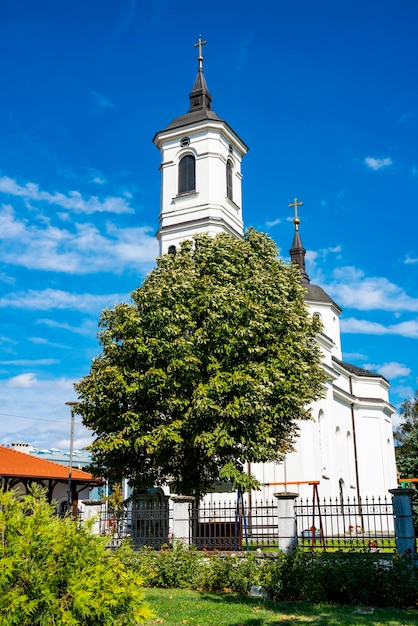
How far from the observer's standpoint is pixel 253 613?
9.53 m

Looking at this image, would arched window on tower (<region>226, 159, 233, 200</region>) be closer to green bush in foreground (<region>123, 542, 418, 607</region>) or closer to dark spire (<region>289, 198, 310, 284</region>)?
dark spire (<region>289, 198, 310, 284</region>)

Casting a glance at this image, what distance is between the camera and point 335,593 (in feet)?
34.9

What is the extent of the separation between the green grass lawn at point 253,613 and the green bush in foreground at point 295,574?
45 cm

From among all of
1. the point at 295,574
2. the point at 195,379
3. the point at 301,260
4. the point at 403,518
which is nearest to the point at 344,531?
the point at 403,518

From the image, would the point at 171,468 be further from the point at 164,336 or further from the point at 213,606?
the point at 213,606

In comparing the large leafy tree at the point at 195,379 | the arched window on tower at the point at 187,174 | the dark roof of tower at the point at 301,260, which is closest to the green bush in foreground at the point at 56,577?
the large leafy tree at the point at 195,379

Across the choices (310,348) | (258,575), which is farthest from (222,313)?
(258,575)

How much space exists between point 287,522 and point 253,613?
3669mm

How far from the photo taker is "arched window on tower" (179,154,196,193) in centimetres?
3170

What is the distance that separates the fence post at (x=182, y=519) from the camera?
14461mm

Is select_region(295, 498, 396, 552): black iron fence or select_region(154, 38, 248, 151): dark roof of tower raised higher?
select_region(154, 38, 248, 151): dark roof of tower

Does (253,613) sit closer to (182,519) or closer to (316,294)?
(182,519)

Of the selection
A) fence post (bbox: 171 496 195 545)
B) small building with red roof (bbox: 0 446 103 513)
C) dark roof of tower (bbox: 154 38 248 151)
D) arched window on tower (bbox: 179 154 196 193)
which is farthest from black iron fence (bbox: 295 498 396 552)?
dark roof of tower (bbox: 154 38 248 151)

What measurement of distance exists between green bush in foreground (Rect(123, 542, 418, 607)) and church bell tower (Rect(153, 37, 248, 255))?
1965 centimetres
